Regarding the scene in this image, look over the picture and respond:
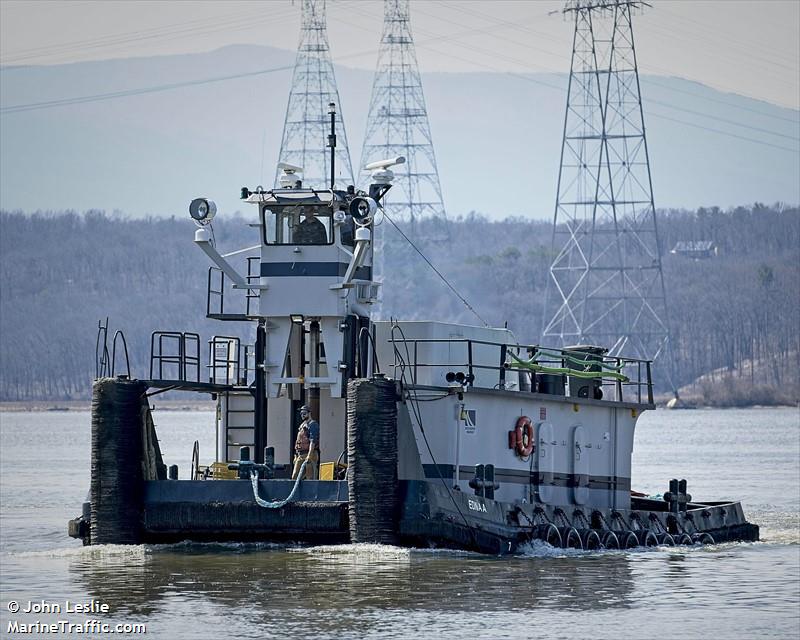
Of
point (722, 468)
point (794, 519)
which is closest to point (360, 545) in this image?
point (794, 519)

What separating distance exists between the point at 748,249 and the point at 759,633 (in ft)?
570

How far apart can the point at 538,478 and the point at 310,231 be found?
553cm

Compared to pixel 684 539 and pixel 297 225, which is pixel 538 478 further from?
pixel 297 225

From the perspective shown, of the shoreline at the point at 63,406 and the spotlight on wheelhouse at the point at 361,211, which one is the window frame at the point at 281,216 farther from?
the shoreline at the point at 63,406

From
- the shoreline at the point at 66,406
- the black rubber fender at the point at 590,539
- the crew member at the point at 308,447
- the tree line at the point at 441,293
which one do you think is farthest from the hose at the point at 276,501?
the shoreline at the point at 66,406

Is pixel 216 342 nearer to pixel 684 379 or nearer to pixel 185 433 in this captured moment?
pixel 185 433

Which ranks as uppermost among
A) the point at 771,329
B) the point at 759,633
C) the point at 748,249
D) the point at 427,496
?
the point at 748,249

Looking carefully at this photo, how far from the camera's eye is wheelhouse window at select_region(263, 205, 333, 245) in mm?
26703

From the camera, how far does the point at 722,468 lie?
5909 centimetres

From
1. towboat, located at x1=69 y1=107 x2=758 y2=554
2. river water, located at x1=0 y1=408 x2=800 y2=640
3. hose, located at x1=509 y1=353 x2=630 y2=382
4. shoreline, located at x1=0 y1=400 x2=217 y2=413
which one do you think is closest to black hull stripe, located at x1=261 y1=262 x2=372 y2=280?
towboat, located at x1=69 y1=107 x2=758 y2=554

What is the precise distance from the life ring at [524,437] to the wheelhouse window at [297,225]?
4.22 m

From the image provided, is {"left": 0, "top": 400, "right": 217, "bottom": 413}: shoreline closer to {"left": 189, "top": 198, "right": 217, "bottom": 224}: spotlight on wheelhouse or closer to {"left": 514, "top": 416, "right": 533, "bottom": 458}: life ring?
{"left": 514, "top": 416, "right": 533, "bottom": 458}: life ring

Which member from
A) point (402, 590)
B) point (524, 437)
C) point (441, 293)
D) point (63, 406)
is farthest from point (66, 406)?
point (402, 590)

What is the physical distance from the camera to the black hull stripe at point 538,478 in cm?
2616
